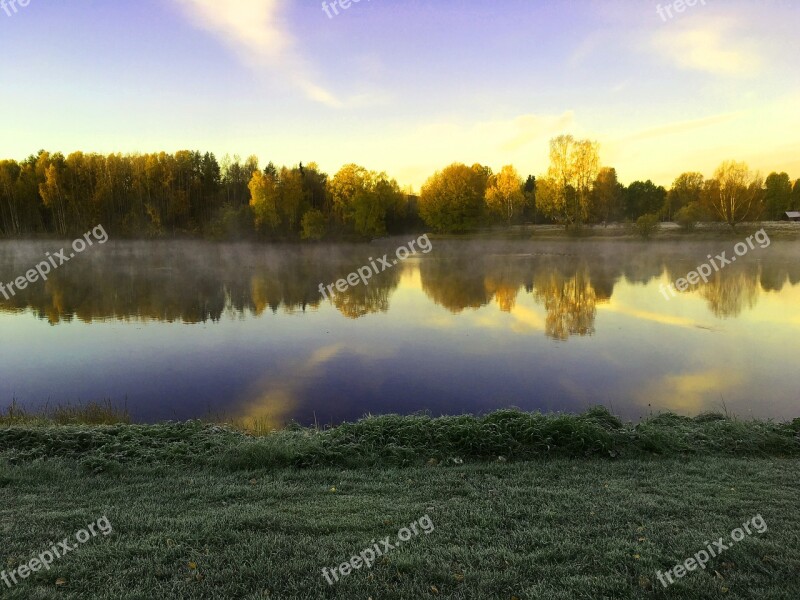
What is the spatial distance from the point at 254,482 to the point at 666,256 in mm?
48309

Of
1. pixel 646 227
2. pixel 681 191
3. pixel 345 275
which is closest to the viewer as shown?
pixel 345 275

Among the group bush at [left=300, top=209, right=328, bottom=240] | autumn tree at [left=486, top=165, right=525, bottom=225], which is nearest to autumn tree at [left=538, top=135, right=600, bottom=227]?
autumn tree at [left=486, top=165, right=525, bottom=225]

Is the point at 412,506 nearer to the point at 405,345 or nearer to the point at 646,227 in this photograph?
the point at 405,345

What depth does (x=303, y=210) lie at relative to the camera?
234 ft

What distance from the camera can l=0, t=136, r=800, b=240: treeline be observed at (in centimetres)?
6494

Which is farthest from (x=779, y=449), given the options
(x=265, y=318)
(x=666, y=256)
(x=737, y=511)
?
(x=666, y=256)

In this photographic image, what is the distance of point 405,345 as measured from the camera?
52.9ft

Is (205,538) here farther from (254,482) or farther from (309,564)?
(254,482)

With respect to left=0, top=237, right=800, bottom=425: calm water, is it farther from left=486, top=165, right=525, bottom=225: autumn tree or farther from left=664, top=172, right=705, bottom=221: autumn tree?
left=664, top=172, right=705, bottom=221: autumn tree

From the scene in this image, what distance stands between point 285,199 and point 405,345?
5694 centimetres

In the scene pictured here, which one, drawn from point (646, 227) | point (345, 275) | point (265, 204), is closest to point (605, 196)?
point (646, 227)

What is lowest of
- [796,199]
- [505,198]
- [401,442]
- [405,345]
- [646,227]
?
[405,345]

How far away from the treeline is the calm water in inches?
1261

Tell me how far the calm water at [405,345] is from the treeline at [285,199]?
32037 millimetres
